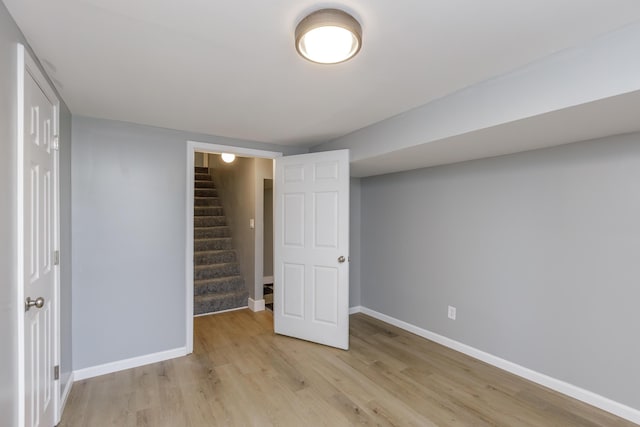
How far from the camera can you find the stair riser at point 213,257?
15.2 feet

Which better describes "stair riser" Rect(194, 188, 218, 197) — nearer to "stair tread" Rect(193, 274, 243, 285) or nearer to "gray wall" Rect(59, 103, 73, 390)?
"stair tread" Rect(193, 274, 243, 285)

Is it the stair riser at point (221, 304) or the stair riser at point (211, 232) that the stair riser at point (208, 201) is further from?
the stair riser at point (221, 304)

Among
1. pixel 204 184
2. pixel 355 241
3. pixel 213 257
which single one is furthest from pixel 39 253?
pixel 204 184

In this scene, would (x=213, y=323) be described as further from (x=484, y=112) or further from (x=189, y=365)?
(x=484, y=112)

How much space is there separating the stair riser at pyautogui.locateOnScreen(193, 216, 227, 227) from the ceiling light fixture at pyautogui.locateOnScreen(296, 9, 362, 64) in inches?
166

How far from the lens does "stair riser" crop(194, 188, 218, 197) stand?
5.75m

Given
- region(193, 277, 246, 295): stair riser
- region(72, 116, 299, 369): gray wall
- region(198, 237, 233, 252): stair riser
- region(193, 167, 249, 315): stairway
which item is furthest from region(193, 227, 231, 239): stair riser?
region(72, 116, 299, 369): gray wall

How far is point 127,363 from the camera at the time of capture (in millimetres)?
2719

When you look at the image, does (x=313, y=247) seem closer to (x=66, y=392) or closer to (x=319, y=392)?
(x=319, y=392)

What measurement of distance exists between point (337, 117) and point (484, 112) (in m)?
1.14

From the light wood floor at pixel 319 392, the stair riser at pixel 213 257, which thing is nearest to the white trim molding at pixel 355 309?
the light wood floor at pixel 319 392

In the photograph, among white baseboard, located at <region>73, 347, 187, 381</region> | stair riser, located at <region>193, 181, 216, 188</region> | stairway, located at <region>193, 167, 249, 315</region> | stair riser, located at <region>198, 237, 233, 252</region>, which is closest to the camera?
white baseboard, located at <region>73, 347, 187, 381</region>

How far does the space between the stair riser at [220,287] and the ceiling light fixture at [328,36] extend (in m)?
3.66

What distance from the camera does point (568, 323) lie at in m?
2.31
